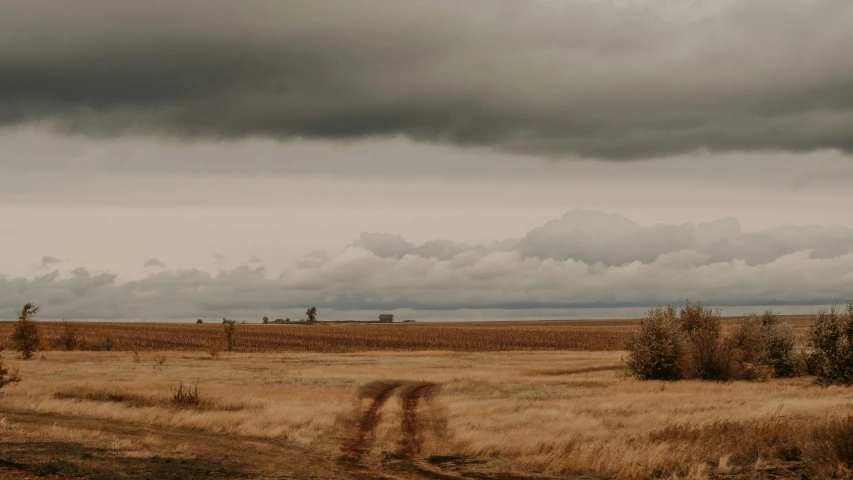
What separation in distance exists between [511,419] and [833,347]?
30.3 metres

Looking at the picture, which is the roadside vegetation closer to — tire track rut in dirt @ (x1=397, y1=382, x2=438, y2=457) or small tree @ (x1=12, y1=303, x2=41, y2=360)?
tire track rut in dirt @ (x1=397, y1=382, x2=438, y2=457)

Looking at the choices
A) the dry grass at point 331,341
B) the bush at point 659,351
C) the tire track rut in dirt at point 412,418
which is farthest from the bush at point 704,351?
the dry grass at point 331,341

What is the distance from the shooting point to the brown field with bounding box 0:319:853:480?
1781 cm

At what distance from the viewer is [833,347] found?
153ft

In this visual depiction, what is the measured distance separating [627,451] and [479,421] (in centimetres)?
875

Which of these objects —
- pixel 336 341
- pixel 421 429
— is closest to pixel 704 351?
pixel 421 429

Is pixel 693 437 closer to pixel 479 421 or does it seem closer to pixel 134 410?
pixel 479 421

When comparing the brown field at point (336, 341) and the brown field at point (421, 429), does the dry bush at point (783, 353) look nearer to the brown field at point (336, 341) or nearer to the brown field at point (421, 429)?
the brown field at point (421, 429)

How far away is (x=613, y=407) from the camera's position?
3091cm

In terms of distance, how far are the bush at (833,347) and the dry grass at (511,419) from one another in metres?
1.55

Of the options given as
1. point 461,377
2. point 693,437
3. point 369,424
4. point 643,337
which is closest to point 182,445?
point 369,424

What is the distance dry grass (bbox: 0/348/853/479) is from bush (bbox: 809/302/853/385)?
1.55 metres

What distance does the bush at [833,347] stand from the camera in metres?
45.4

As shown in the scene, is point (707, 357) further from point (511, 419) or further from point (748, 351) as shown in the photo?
point (511, 419)
